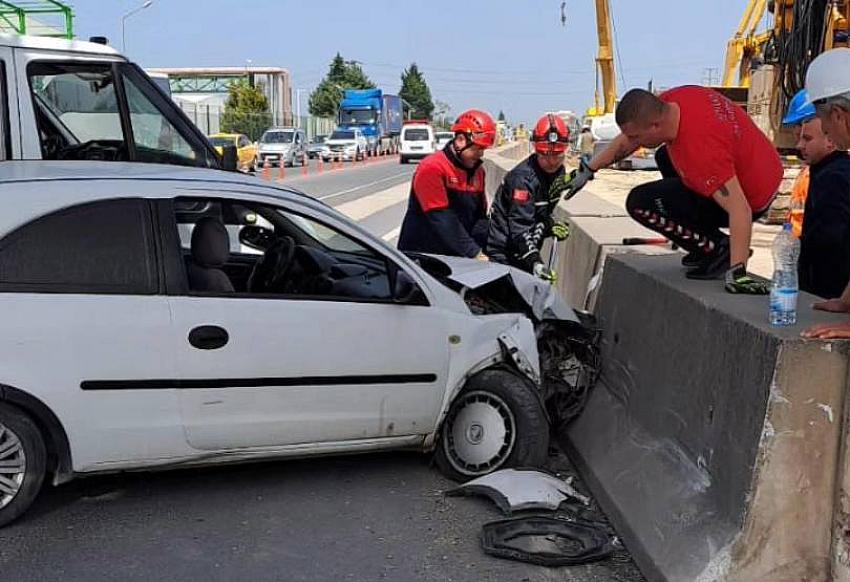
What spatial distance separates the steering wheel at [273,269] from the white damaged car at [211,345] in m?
0.01

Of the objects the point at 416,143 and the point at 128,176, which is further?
the point at 416,143

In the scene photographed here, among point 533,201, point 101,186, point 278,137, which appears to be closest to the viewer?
point 101,186

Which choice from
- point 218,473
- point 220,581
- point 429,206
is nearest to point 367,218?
point 429,206

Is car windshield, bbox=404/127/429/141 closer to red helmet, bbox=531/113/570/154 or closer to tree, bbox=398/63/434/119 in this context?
red helmet, bbox=531/113/570/154

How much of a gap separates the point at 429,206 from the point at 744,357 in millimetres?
3191

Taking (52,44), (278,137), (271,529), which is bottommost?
(278,137)

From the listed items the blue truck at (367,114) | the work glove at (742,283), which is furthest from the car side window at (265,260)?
the blue truck at (367,114)

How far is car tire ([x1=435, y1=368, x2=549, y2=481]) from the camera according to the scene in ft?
16.1

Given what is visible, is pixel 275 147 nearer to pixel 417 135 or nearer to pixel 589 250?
pixel 417 135

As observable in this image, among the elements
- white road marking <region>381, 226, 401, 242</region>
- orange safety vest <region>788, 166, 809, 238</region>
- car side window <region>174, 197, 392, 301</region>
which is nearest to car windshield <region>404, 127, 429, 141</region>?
white road marking <region>381, 226, 401, 242</region>

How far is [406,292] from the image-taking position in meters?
4.71

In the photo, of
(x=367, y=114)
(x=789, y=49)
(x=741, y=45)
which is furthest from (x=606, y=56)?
(x=367, y=114)

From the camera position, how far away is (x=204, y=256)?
187 inches

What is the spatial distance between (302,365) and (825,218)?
2.74 meters
